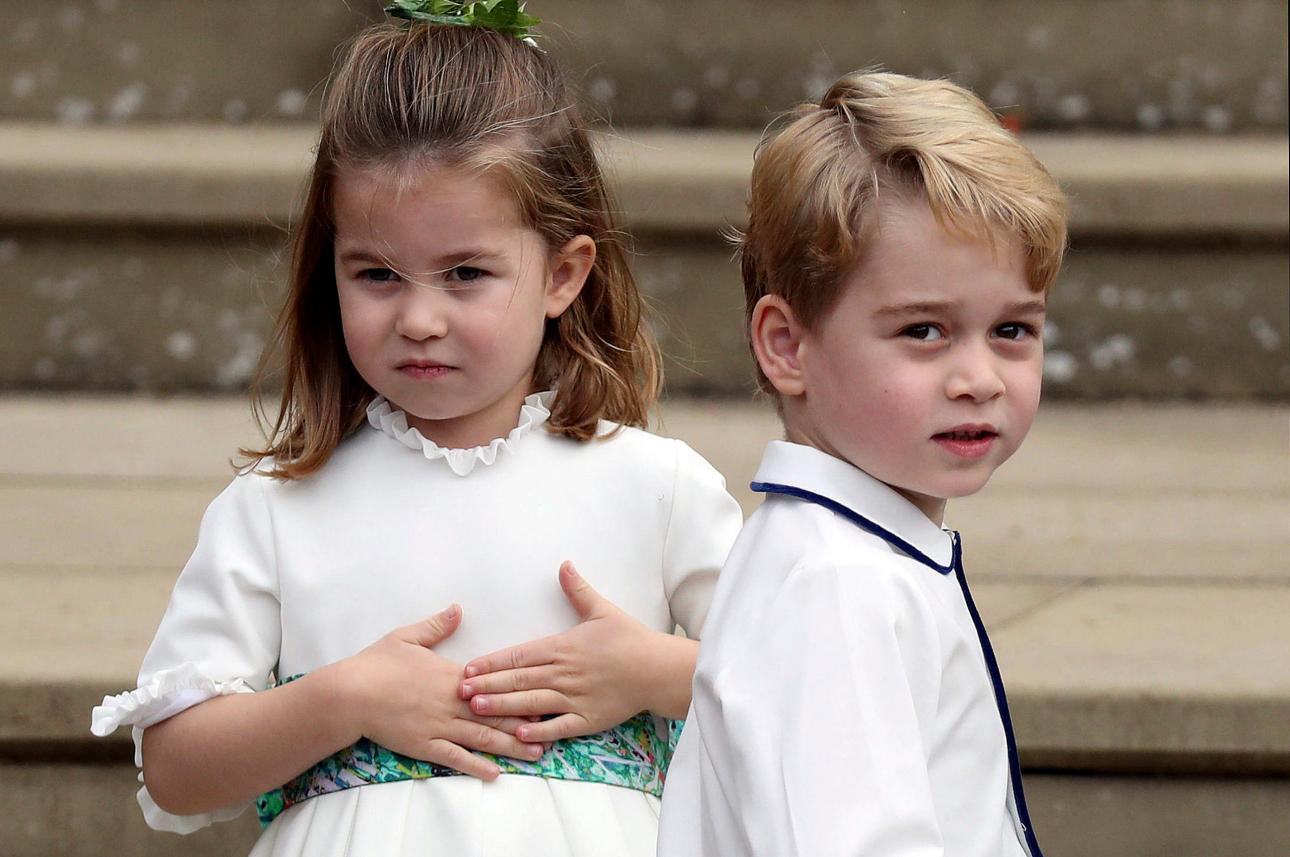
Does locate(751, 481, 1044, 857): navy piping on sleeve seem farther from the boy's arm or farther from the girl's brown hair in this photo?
the girl's brown hair

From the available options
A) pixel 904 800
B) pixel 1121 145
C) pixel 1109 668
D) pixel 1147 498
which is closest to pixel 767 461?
pixel 904 800

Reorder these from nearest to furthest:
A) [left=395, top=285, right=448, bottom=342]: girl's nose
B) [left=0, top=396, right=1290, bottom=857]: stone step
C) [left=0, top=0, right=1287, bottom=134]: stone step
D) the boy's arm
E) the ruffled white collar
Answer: the boy's arm < [left=395, top=285, right=448, bottom=342]: girl's nose < the ruffled white collar < [left=0, top=396, right=1290, bottom=857]: stone step < [left=0, top=0, right=1287, bottom=134]: stone step

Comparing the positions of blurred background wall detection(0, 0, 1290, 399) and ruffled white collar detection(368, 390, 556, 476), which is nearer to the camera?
ruffled white collar detection(368, 390, 556, 476)

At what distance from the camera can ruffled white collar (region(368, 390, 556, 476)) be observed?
1630 mm

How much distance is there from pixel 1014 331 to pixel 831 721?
0.34 metres

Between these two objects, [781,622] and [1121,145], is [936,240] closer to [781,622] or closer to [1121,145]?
[781,622]

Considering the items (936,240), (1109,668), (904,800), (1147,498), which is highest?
(936,240)

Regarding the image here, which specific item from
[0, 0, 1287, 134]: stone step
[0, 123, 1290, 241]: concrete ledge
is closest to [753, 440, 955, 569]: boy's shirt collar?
[0, 123, 1290, 241]: concrete ledge

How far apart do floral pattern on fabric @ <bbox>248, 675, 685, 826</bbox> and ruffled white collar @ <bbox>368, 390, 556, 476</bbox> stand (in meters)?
0.25

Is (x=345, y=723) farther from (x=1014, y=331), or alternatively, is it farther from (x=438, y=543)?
(x=1014, y=331)

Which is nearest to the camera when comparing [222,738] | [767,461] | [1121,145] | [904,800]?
[904,800]

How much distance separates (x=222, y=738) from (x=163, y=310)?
5.84ft

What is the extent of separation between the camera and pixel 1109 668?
205 cm

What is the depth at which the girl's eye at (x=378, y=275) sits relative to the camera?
1.56 metres
